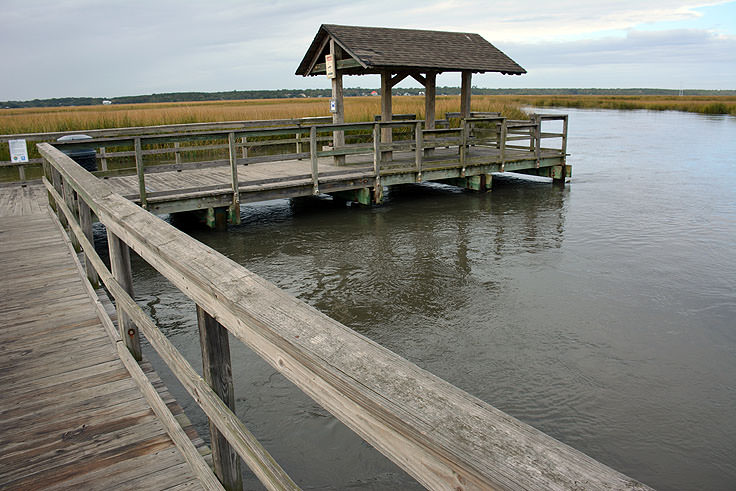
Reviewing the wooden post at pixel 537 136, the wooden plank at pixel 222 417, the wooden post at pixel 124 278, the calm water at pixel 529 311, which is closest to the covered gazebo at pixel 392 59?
the wooden post at pixel 537 136

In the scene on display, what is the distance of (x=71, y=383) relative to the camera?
3164 millimetres

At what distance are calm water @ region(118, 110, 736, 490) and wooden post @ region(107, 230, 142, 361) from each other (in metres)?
1.61

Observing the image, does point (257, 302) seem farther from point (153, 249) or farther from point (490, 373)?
point (490, 373)

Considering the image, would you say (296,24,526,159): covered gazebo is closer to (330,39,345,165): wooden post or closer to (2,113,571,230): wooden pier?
(330,39,345,165): wooden post

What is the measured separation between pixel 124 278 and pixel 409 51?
12.4 metres

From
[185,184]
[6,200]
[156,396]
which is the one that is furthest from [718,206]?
[6,200]

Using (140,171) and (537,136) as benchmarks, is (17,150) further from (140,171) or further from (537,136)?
(537,136)

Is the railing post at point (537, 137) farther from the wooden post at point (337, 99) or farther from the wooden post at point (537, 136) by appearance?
the wooden post at point (337, 99)

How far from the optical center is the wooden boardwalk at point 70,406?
7.77 ft

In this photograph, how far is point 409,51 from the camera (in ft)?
46.6

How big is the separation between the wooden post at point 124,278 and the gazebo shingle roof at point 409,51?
10362 millimetres

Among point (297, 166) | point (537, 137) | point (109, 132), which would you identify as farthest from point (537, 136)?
point (109, 132)

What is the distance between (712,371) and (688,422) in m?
1.06

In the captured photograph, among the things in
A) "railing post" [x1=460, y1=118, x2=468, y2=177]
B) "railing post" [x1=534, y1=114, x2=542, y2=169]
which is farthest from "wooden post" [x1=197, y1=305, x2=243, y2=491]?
"railing post" [x1=534, y1=114, x2=542, y2=169]
